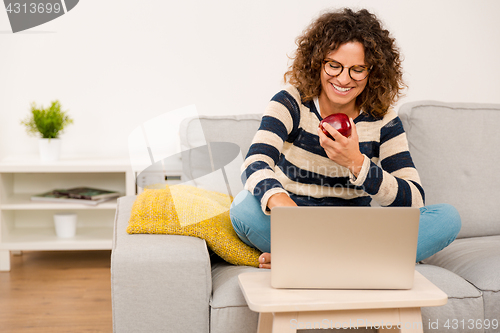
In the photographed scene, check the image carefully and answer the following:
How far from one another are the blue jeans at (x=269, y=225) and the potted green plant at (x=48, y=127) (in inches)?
57.5

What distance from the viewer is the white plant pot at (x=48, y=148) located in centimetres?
233

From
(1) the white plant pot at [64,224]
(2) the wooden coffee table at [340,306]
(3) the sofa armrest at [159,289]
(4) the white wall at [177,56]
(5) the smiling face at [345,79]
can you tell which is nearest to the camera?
(2) the wooden coffee table at [340,306]

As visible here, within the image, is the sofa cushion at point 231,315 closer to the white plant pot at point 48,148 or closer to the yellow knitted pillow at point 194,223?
the yellow knitted pillow at point 194,223

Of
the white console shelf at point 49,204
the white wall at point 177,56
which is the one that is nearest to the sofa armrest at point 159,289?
the white console shelf at point 49,204

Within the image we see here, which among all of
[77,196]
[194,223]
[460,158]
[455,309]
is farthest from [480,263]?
[77,196]

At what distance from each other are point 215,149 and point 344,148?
A: 0.65 m

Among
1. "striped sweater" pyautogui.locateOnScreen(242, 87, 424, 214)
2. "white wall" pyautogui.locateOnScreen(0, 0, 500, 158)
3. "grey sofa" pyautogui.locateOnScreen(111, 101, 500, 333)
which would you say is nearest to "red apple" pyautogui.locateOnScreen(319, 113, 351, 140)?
"striped sweater" pyautogui.locateOnScreen(242, 87, 424, 214)

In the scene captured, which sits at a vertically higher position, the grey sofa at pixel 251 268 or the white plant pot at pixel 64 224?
the grey sofa at pixel 251 268

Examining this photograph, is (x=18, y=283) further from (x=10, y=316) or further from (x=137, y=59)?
(x=137, y=59)

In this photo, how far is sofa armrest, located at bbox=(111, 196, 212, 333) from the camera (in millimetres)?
1086

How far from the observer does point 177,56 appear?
265 cm

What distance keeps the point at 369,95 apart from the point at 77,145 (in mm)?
1853

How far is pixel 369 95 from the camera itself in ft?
4.72

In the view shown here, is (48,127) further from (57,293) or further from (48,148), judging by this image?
(57,293)
